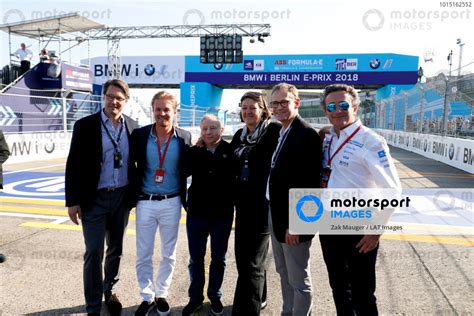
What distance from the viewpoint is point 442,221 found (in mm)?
5289

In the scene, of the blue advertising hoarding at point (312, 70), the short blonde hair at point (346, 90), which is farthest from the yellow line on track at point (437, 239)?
the blue advertising hoarding at point (312, 70)

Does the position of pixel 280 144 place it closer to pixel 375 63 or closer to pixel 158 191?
pixel 158 191

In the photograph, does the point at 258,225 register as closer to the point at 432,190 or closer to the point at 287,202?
the point at 287,202

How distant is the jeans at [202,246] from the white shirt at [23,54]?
17.7 metres

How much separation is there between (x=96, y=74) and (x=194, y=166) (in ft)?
108

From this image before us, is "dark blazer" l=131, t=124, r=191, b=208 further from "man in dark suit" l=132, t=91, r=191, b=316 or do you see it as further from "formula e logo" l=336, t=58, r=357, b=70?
"formula e logo" l=336, t=58, r=357, b=70

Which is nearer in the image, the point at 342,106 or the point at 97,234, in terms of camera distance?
the point at 342,106

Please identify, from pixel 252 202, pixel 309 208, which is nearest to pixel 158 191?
pixel 252 202

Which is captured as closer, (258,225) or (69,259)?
(258,225)

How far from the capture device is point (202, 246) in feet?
9.42

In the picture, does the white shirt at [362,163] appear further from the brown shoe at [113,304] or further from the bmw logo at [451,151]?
the bmw logo at [451,151]

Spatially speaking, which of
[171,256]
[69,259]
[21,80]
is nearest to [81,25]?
[21,80]

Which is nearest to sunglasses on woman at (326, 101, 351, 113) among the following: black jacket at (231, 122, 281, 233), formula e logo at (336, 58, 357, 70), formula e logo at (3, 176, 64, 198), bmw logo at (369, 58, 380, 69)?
black jacket at (231, 122, 281, 233)

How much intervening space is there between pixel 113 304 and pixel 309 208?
5.91 ft
